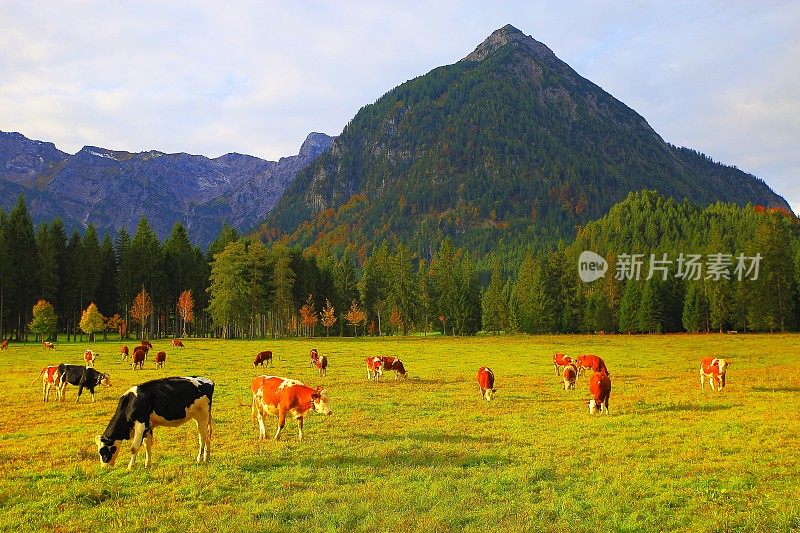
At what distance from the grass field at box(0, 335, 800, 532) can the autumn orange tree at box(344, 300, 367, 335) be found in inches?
3210

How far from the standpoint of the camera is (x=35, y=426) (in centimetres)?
1856

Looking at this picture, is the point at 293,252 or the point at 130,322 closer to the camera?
the point at 130,322

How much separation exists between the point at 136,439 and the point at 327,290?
98.1 m

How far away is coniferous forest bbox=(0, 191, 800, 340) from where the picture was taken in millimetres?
78375

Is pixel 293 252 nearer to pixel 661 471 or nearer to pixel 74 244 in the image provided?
pixel 74 244

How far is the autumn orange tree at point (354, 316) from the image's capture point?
107 metres

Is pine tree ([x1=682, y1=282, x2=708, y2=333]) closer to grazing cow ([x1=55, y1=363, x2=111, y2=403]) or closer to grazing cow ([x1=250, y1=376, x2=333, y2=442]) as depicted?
grazing cow ([x1=250, y1=376, x2=333, y2=442])

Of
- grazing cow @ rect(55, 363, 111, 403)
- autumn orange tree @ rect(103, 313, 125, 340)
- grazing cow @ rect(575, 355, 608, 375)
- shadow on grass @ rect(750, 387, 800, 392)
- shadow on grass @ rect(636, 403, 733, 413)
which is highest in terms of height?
autumn orange tree @ rect(103, 313, 125, 340)

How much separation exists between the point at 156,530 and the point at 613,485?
924 centimetres

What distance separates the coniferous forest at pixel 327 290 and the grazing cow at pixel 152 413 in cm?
6562

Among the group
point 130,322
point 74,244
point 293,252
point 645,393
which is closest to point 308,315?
point 293,252

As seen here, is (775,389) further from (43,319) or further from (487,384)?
(43,319)

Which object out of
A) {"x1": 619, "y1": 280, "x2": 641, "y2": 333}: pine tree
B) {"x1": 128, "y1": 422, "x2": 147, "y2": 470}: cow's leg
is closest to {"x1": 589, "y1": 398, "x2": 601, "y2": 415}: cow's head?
{"x1": 128, "y1": 422, "x2": 147, "y2": 470}: cow's leg

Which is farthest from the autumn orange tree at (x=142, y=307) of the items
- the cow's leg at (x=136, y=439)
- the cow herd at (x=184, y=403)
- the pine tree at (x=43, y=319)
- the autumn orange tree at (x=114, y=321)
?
the cow's leg at (x=136, y=439)
